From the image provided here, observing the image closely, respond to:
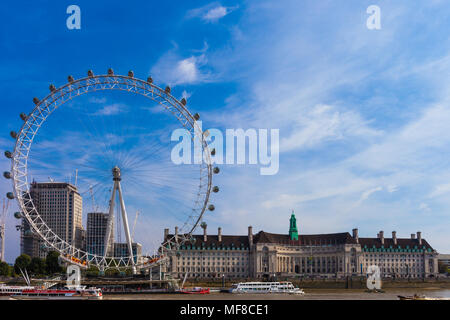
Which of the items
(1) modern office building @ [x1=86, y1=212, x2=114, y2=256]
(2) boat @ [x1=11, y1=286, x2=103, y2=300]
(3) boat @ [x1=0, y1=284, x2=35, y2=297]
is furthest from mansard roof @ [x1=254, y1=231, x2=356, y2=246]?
(3) boat @ [x1=0, y1=284, x2=35, y2=297]

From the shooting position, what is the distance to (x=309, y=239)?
136500mm

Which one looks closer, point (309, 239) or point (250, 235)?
point (250, 235)

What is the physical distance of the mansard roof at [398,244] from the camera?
131m

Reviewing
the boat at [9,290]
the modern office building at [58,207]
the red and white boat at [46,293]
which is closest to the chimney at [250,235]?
the modern office building at [58,207]

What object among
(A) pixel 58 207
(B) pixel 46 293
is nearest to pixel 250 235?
(A) pixel 58 207

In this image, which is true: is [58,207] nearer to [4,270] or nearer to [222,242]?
[4,270]

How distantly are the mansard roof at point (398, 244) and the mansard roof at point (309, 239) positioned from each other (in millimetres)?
5141

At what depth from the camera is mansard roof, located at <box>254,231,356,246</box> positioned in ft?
422

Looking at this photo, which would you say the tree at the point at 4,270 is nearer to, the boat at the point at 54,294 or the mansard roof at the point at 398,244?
the boat at the point at 54,294

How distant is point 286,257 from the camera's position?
133m

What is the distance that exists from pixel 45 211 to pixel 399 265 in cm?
10647

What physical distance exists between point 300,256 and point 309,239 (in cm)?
535

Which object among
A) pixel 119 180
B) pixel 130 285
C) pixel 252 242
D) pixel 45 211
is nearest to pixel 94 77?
pixel 119 180
